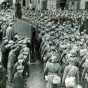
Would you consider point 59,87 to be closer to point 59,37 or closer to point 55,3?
point 59,37

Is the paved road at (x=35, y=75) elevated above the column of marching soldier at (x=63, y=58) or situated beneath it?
situated beneath

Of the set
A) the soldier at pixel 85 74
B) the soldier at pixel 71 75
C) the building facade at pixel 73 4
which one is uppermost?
the soldier at pixel 71 75

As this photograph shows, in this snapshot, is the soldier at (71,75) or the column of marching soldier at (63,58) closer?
the soldier at (71,75)

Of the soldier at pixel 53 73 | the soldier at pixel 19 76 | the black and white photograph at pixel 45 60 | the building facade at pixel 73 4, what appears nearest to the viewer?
the soldier at pixel 53 73

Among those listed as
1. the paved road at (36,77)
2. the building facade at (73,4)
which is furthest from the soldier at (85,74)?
the building facade at (73,4)

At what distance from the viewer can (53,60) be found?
11.6 meters

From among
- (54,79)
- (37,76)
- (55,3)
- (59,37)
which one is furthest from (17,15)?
(55,3)

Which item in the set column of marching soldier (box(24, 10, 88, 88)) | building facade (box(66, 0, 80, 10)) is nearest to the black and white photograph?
column of marching soldier (box(24, 10, 88, 88))

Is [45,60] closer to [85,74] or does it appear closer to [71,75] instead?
[85,74]

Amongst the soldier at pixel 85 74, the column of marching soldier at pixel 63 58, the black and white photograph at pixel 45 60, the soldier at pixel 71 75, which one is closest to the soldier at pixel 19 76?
the black and white photograph at pixel 45 60

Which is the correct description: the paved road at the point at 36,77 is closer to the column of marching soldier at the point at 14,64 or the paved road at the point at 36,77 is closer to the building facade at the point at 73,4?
the column of marching soldier at the point at 14,64

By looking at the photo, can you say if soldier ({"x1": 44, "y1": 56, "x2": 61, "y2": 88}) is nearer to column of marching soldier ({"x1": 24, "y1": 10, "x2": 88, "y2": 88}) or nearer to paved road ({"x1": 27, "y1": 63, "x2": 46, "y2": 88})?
column of marching soldier ({"x1": 24, "y1": 10, "x2": 88, "y2": 88})

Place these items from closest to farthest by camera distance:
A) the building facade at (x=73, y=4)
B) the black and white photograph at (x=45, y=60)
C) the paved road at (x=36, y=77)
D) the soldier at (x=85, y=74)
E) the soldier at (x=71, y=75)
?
the soldier at (x=71, y=75), the black and white photograph at (x=45, y=60), the soldier at (x=85, y=74), the paved road at (x=36, y=77), the building facade at (x=73, y=4)

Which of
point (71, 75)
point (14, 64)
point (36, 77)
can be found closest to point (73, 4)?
point (36, 77)
